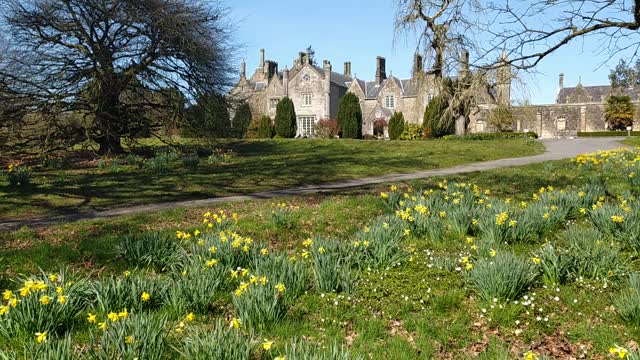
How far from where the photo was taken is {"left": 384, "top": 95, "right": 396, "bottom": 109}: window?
58.8 m

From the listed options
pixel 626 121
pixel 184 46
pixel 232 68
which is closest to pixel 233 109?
pixel 232 68

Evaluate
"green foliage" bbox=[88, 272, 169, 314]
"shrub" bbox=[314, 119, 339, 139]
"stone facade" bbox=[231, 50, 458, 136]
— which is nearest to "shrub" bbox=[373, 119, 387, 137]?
"stone facade" bbox=[231, 50, 458, 136]

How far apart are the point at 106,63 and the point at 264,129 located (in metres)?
29.5

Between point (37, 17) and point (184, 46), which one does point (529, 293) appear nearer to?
point (184, 46)

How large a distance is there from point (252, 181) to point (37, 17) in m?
12.3

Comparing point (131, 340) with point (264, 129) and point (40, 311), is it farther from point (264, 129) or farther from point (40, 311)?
point (264, 129)

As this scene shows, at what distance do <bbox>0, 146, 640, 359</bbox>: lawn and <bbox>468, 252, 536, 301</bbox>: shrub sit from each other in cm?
1

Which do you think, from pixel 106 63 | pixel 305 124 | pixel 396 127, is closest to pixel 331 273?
pixel 106 63

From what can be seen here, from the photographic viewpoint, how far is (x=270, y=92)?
6328 centimetres

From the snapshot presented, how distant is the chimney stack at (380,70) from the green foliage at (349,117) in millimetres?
15978

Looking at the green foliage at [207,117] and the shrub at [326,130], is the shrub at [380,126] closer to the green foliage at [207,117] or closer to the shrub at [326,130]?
the shrub at [326,130]

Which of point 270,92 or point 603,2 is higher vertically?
point 270,92

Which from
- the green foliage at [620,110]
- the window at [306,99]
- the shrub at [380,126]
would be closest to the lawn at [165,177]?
the shrub at [380,126]

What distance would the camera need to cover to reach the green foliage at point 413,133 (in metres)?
43.2
